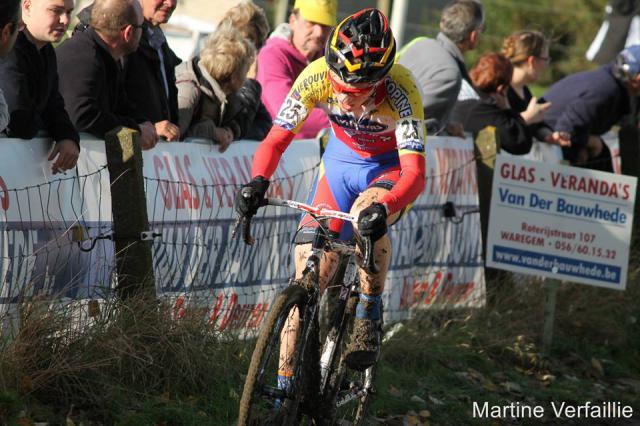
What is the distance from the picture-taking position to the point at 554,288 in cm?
991

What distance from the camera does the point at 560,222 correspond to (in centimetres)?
991

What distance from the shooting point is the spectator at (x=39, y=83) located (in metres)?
6.38

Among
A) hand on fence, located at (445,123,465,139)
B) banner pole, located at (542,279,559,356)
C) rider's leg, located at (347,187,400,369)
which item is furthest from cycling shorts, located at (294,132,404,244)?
banner pole, located at (542,279,559,356)

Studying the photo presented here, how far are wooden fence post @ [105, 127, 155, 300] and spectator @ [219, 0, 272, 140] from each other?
155 centimetres

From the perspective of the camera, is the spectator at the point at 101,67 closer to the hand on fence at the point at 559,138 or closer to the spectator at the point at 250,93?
the spectator at the point at 250,93

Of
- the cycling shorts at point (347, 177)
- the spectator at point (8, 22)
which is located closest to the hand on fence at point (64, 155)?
the spectator at point (8, 22)

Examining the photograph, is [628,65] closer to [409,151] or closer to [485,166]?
[485,166]

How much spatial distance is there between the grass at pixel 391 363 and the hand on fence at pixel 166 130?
1.32 meters

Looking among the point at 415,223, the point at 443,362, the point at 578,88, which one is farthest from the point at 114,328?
the point at 578,88

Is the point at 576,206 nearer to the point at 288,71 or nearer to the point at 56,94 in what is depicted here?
the point at 288,71

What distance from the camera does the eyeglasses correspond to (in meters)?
6.28

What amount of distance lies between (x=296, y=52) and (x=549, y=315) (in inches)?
121

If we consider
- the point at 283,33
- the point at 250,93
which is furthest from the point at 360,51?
the point at 283,33

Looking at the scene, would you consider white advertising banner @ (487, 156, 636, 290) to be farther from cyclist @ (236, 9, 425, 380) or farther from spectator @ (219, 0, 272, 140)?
cyclist @ (236, 9, 425, 380)
